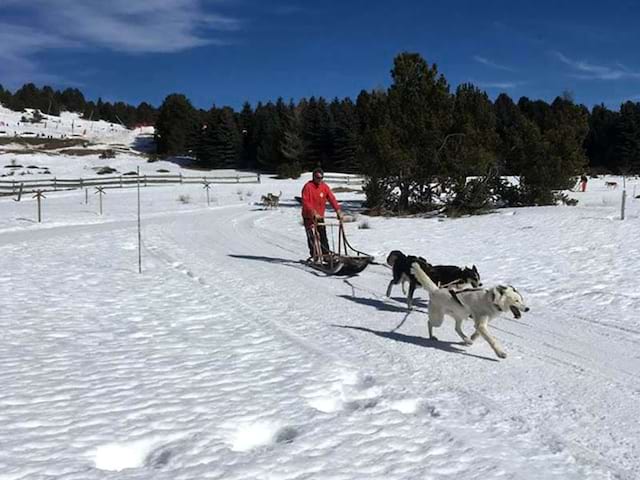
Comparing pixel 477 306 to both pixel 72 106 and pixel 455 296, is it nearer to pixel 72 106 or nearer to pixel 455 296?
pixel 455 296

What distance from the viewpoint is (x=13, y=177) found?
5406 cm

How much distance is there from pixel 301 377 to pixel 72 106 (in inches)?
6561

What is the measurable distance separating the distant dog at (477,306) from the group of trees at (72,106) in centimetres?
14018

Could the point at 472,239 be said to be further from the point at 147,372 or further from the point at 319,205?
the point at 147,372

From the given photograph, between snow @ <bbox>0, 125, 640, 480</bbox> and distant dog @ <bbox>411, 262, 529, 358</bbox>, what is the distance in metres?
0.27

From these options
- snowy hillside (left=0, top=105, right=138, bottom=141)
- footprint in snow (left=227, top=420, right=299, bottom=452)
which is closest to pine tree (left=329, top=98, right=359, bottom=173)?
snowy hillside (left=0, top=105, right=138, bottom=141)

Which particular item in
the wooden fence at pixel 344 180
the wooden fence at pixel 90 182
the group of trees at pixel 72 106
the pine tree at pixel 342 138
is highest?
the group of trees at pixel 72 106

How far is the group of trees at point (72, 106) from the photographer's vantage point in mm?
142750

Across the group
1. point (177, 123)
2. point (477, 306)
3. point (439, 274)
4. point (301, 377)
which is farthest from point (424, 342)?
point (177, 123)

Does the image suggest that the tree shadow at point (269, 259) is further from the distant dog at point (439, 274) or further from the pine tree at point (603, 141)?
the pine tree at point (603, 141)


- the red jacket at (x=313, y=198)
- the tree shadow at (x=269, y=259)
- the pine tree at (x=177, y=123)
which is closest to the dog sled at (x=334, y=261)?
the red jacket at (x=313, y=198)

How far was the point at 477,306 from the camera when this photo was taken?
6.25 m

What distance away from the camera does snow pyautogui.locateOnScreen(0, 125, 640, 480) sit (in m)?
3.92

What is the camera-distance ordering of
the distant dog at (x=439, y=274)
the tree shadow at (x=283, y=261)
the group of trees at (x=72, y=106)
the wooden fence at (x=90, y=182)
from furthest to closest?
the group of trees at (x=72, y=106) → the wooden fence at (x=90, y=182) → the tree shadow at (x=283, y=261) → the distant dog at (x=439, y=274)
